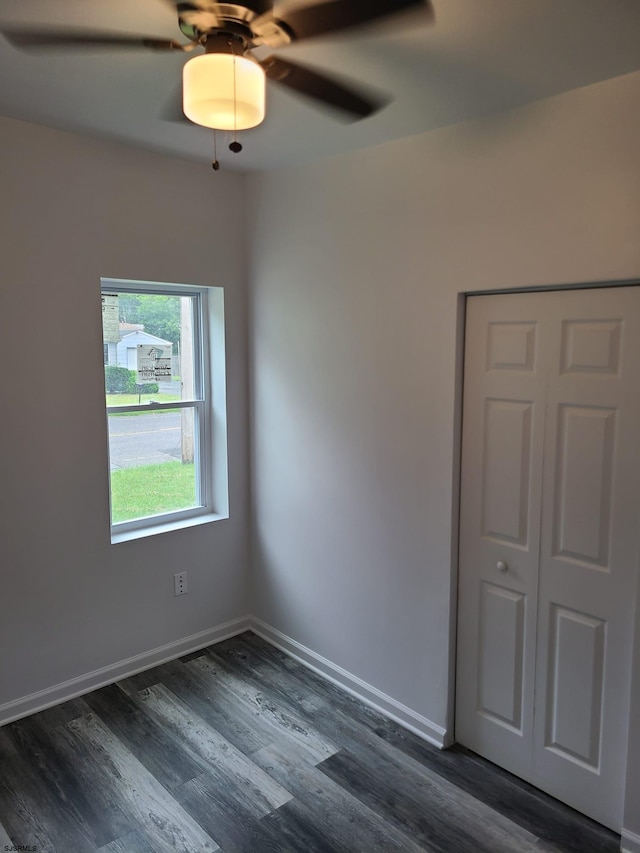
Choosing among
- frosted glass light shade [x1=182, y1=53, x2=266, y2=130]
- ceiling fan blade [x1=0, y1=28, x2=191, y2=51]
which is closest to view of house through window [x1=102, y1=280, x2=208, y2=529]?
ceiling fan blade [x1=0, y1=28, x2=191, y2=51]

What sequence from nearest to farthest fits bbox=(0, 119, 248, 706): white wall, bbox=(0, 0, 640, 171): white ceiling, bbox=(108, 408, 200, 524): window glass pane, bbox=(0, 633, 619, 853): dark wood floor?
bbox=(0, 0, 640, 171): white ceiling, bbox=(0, 633, 619, 853): dark wood floor, bbox=(0, 119, 248, 706): white wall, bbox=(108, 408, 200, 524): window glass pane

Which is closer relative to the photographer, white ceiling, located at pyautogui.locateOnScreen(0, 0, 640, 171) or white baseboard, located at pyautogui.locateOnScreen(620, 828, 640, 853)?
white ceiling, located at pyautogui.locateOnScreen(0, 0, 640, 171)

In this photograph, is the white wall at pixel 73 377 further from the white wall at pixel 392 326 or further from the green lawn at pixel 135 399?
the white wall at pixel 392 326

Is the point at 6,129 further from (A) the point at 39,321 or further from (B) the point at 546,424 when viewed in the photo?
(B) the point at 546,424

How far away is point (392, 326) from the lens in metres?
2.71

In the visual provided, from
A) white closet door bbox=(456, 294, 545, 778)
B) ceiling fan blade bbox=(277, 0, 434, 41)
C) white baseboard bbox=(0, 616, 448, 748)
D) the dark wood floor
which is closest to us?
ceiling fan blade bbox=(277, 0, 434, 41)

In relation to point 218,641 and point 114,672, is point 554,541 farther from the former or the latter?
point 114,672

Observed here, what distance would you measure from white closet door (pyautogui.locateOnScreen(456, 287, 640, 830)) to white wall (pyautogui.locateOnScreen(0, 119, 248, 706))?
1631 mm

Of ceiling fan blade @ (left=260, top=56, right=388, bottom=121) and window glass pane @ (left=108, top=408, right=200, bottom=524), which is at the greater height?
ceiling fan blade @ (left=260, top=56, right=388, bottom=121)

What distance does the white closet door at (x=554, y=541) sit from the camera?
2.10m

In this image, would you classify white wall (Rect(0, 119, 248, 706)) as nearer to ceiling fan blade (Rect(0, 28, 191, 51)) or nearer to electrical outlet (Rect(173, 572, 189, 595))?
electrical outlet (Rect(173, 572, 189, 595))

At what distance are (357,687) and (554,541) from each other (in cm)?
135

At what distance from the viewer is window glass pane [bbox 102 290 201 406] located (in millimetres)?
3129

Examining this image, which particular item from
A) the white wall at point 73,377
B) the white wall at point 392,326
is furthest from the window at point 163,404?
the white wall at point 392,326
